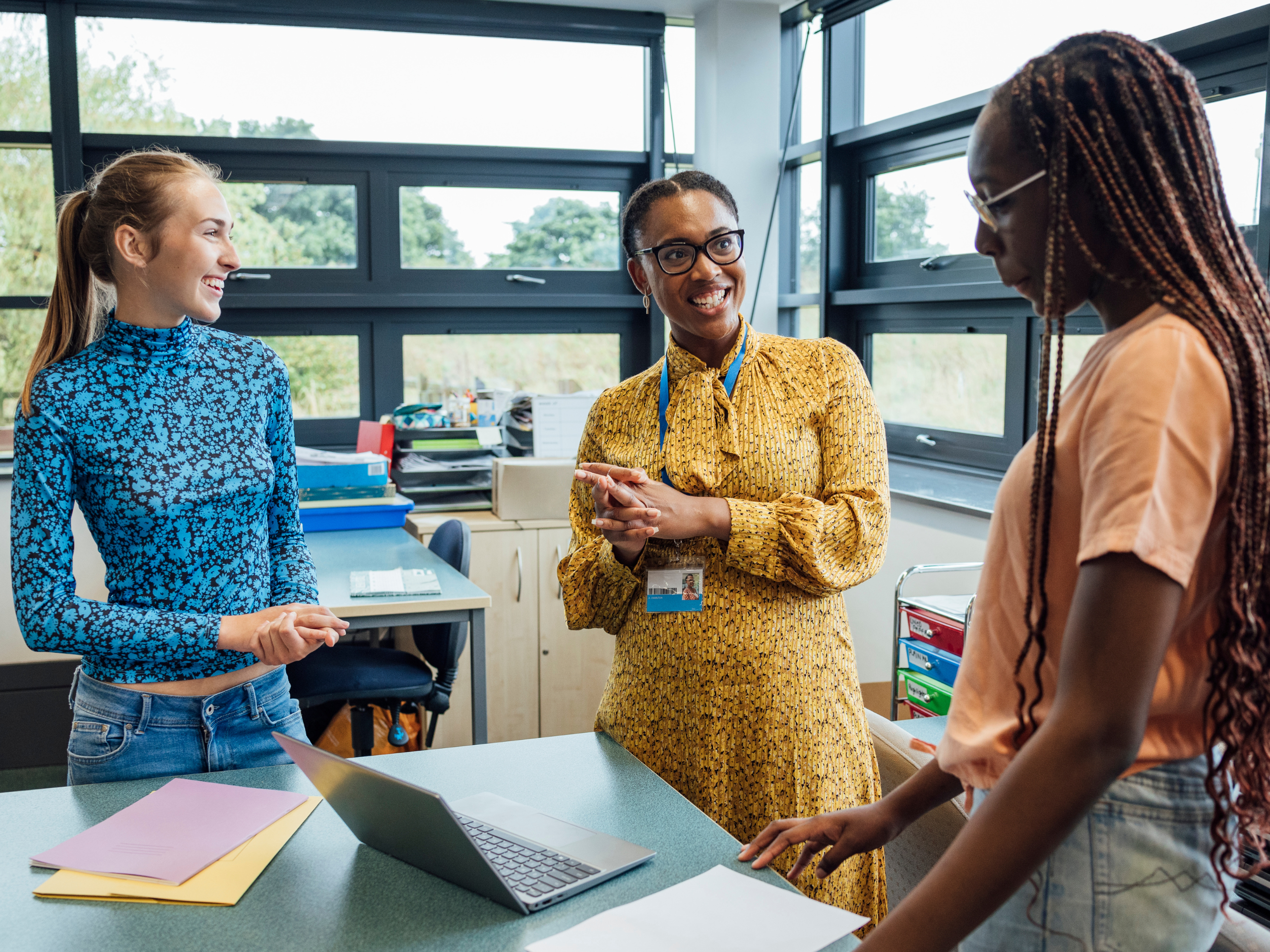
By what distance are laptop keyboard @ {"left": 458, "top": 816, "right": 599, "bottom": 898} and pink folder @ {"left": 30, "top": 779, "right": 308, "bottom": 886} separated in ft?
0.92

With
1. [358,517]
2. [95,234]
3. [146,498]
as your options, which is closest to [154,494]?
[146,498]

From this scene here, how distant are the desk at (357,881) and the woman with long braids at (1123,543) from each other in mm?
328

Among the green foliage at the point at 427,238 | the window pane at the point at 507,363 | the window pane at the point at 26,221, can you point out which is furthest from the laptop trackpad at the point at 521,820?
the window pane at the point at 26,221

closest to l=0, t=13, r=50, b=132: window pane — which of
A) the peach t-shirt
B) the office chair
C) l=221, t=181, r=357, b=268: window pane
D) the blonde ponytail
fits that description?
l=221, t=181, r=357, b=268: window pane

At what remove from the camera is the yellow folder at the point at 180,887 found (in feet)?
3.49

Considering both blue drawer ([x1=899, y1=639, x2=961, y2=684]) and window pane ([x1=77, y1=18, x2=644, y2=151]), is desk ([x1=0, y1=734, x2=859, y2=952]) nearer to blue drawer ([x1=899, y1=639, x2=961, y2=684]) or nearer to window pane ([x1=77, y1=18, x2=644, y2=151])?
blue drawer ([x1=899, y1=639, x2=961, y2=684])

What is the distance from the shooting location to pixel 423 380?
13.9 feet

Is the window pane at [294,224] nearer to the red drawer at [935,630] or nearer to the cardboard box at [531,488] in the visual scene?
the cardboard box at [531,488]

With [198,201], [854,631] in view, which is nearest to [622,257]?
[854,631]

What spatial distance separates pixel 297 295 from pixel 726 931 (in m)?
3.48

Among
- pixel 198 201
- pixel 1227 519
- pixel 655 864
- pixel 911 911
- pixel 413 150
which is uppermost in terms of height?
pixel 413 150

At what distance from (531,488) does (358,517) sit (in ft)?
1.98

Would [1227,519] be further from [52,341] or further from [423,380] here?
[423,380]

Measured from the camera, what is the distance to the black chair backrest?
9.12ft
